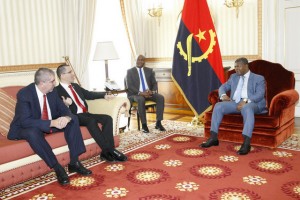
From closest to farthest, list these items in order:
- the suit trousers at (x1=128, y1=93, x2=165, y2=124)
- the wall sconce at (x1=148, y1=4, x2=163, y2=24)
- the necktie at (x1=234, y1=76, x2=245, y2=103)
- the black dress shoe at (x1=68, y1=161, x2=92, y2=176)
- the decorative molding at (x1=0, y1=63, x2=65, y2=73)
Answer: the black dress shoe at (x1=68, y1=161, x2=92, y2=176) → the necktie at (x1=234, y1=76, x2=245, y2=103) → the decorative molding at (x1=0, y1=63, x2=65, y2=73) → the suit trousers at (x1=128, y1=93, x2=165, y2=124) → the wall sconce at (x1=148, y1=4, x2=163, y2=24)

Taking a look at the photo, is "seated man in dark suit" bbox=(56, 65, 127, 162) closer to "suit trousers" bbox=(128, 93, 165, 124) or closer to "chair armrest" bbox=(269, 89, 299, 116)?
"suit trousers" bbox=(128, 93, 165, 124)

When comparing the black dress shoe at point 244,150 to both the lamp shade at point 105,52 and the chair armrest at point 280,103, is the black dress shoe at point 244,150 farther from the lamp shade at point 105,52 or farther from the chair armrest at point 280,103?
the lamp shade at point 105,52

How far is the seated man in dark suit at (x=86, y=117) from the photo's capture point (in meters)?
3.85

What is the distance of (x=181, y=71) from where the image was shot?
522cm

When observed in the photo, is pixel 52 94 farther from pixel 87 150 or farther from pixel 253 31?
pixel 253 31

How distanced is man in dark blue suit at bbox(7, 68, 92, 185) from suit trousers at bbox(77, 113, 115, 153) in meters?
0.24

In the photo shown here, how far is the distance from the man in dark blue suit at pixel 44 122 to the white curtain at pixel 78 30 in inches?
81.8

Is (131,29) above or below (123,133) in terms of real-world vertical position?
above

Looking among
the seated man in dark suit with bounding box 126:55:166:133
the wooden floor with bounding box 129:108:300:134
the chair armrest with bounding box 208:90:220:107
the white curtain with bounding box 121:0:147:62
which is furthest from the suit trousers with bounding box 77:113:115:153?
the white curtain with bounding box 121:0:147:62

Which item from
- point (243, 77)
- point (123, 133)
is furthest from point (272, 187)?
point (123, 133)

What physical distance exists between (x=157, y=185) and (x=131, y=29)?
472 centimetres

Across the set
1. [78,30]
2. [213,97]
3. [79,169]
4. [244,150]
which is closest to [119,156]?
[79,169]

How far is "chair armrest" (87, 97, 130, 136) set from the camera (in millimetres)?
4188

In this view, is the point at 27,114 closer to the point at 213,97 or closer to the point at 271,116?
the point at 213,97
